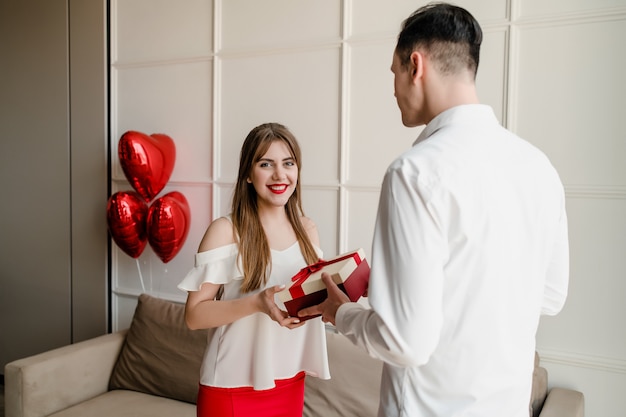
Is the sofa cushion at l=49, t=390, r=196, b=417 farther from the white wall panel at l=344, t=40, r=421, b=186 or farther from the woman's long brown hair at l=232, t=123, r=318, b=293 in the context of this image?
the white wall panel at l=344, t=40, r=421, b=186

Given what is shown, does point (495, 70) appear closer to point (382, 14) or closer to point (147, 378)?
point (382, 14)

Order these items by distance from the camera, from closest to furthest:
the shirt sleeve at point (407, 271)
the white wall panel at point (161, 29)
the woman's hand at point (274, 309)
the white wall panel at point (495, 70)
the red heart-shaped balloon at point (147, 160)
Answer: the shirt sleeve at point (407, 271) → the woman's hand at point (274, 309) → the white wall panel at point (495, 70) → the red heart-shaped balloon at point (147, 160) → the white wall panel at point (161, 29)

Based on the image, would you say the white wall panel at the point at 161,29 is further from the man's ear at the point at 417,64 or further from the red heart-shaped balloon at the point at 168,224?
the man's ear at the point at 417,64

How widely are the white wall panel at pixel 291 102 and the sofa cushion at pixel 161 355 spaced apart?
30.2 inches

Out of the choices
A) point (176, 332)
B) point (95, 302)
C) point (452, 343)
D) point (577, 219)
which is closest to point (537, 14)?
point (577, 219)

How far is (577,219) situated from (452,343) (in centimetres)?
137

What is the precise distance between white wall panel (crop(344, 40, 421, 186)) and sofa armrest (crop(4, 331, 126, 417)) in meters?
1.51

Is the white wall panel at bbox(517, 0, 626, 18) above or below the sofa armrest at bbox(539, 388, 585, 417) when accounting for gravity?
above

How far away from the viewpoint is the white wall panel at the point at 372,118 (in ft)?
8.28

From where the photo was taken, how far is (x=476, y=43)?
3.68 feet

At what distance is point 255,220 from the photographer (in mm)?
1805

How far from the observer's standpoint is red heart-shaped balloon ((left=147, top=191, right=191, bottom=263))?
9.26 ft

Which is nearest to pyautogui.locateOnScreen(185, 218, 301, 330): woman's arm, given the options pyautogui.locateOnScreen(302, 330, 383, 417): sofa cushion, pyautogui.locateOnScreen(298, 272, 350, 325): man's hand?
pyautogui.locateOnScreen(298, 272, 350, 325): man's hand

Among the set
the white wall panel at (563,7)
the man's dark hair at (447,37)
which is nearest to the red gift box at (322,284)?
the man's dark hair at (447,37)
